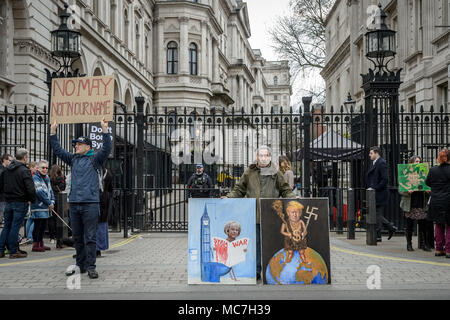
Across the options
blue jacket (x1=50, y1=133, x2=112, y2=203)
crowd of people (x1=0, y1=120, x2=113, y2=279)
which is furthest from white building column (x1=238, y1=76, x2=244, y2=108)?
blue jacket (x1=50, y1=133, x2=112, y2=203)

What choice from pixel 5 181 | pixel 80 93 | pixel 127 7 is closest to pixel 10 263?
pixel 5 181

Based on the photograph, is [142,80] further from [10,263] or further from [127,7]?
[10,263]

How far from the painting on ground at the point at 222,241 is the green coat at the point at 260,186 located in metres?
0.30

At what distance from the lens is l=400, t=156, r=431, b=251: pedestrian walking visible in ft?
28.7

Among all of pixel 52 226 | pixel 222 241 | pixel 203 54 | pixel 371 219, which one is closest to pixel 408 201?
pixel 371 219

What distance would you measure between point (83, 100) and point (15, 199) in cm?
212

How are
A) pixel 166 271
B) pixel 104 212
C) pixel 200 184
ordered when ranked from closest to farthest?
pixel 166 271 < pixel 104 212 < pixel 200 184

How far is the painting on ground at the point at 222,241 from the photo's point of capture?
5992mm

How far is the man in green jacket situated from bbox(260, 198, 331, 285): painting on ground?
255mm

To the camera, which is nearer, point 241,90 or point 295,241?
point 295,241

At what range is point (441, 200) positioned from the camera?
26.4 ft

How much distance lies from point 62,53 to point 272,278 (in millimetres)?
8058

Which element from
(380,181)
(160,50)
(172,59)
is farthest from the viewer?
(172,59)

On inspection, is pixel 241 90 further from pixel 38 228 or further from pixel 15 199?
pixel 15 199
